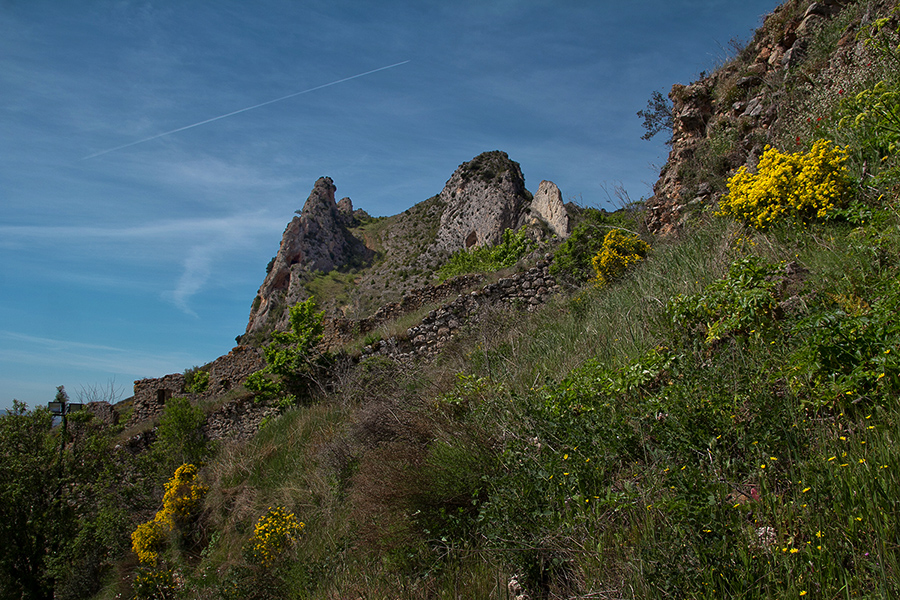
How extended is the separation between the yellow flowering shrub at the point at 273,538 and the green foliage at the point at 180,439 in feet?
27.0

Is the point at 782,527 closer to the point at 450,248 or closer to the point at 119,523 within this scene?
the point at 119,523

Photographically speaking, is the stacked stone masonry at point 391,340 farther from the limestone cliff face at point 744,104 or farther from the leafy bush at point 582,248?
the limestone cliff face at point 744,104

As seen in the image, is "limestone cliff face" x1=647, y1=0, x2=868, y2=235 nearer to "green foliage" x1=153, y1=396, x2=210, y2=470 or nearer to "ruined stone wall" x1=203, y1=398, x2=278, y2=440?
"ruined stone wall" x1=203, y1=398, x2=278, y2=440

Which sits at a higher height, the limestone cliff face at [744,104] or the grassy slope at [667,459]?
the limestone cliff face at [744,104]

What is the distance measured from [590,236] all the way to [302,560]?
876cm

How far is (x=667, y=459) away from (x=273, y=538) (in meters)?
5.10

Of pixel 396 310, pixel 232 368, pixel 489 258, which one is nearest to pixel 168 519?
pixel 396 310

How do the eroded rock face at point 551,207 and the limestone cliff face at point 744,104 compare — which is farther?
the eroded rock face at point 551,207

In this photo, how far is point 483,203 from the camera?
45.4m

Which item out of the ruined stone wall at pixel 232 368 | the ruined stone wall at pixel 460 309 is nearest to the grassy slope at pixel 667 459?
the ruined stone wall at pixel 460 309

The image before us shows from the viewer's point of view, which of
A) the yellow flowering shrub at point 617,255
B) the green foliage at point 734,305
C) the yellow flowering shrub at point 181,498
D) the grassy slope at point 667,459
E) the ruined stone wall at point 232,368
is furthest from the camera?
the ruined stone wall at point 232,368

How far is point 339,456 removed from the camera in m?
6.88

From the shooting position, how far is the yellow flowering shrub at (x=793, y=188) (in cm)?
500

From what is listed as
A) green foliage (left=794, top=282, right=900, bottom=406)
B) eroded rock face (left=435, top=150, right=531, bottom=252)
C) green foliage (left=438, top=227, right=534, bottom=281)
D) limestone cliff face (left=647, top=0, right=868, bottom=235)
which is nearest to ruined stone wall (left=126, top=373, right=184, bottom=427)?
green foliage (left=438, top=227, right=534, bottom=281)
